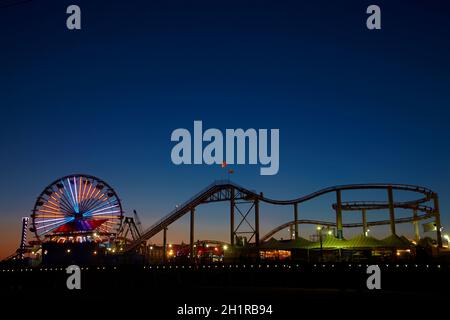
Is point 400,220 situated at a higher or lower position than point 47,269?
higher

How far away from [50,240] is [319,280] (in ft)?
140

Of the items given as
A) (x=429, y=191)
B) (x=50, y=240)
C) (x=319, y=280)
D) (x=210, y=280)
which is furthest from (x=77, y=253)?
(x=429, y=191)

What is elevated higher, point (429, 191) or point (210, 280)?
point (429, 191)

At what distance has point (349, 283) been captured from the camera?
3644 centimetres
